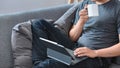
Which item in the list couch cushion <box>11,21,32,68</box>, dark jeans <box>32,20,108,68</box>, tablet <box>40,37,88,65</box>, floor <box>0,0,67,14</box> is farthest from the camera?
Result: floor <box>0,0,67,14</box>

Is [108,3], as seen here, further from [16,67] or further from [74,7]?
[16,67]

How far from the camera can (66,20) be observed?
2.20m

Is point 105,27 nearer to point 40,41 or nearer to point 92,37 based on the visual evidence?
point 92,37

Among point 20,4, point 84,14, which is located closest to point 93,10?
point 84,14

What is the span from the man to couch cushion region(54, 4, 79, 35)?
0.36 feet

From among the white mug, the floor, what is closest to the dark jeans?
the white mug

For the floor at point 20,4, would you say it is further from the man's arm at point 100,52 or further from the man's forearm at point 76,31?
the man's arm at point 100,52

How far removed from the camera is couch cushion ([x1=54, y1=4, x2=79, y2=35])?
215 cm

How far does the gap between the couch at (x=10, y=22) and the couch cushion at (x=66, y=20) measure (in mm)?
81

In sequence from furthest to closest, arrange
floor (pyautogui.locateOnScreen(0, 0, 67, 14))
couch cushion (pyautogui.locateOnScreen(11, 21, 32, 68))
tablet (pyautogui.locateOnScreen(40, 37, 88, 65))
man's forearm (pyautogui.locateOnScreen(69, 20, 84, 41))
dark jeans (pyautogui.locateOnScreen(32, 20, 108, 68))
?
floor (pyautogui.locateOnScreen(0, 0, 67, 14))
man's forearm (pyautogui.locateOnScreen(69, 20, 84, 41))
couch cushion (pyautogui.locateOnScreen(11, 21, 32, 68))
dark jeans (pyautogui.locateOnScreen(32, 20, 108, 68))
tablet (pyautogui.locateOnScreen(40, 37, 88, 65))

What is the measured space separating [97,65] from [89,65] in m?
0.08

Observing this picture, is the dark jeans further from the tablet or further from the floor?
the floor

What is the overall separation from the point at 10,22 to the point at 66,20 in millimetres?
483

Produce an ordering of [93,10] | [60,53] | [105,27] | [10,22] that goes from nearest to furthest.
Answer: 1. [60,53]
2. [93,10]
3. [105,27]
4. [10,22]
